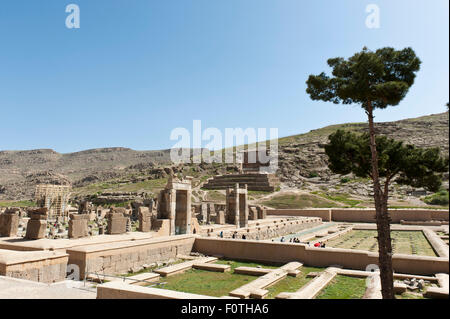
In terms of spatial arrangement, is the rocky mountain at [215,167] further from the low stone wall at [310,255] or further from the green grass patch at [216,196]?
the low stone wall at [310,255]

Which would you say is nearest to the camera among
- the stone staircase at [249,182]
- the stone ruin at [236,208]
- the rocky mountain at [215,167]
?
the stone ruin at [236,208]

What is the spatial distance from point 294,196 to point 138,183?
3767cm

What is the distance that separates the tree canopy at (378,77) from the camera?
7090mm

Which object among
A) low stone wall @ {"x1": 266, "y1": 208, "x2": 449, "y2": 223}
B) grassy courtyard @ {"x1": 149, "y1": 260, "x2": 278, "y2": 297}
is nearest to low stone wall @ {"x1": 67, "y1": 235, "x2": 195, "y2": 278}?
grassy courtyard @ {"x1": 149, "y1": 260, "x2": 278, "y2": 297}

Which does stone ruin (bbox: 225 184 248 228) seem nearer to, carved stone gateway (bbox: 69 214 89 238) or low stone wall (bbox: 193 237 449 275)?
low stone wall (bbox: 193 237 449 275)

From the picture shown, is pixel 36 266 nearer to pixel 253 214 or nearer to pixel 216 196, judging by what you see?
pixel 253 214

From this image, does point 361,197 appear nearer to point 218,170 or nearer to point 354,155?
point 218,170

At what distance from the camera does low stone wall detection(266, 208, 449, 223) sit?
29062 mm

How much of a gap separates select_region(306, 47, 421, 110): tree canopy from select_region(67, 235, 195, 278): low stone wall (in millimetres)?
8044

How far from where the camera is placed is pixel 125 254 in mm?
10086

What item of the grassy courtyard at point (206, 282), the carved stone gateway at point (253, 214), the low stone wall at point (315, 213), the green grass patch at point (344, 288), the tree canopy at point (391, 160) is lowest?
the low stone wall at point (315, 213)

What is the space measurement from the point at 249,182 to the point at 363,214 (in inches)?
1214

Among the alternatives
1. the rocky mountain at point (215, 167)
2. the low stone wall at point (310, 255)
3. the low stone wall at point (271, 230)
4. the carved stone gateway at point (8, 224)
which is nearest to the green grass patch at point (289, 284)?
the low stone wall at point (310, 255)

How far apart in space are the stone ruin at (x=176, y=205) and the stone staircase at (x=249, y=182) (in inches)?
1586
